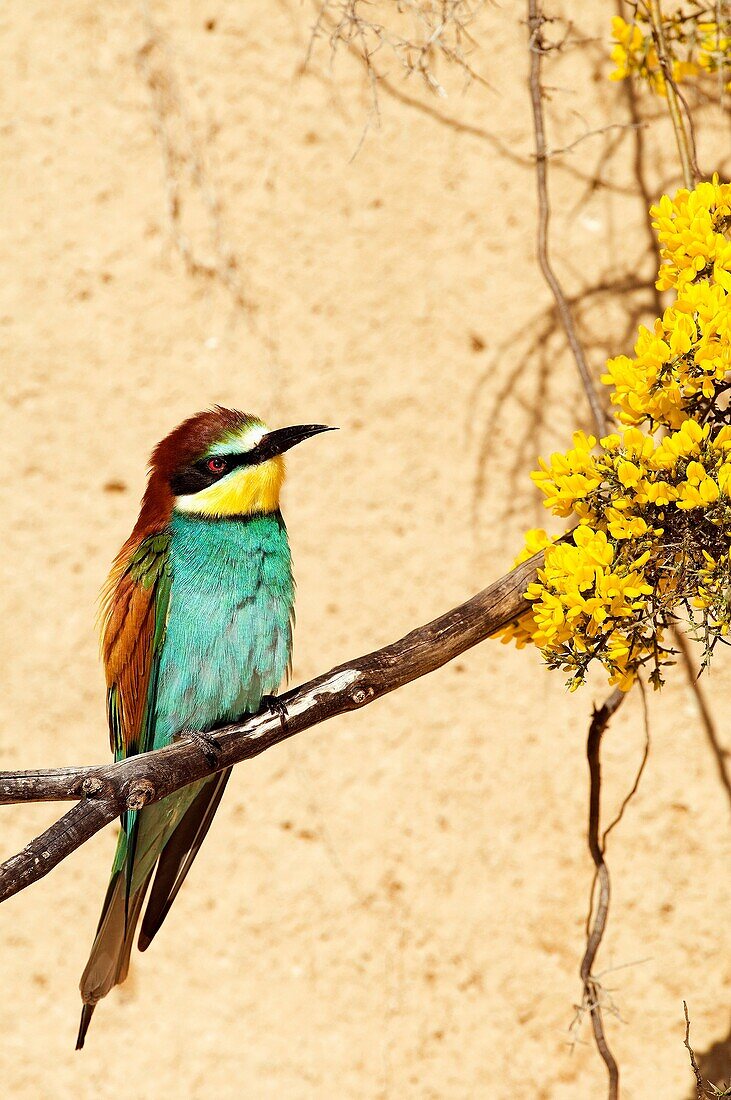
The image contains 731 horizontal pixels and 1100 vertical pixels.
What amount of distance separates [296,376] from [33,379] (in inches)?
19.6

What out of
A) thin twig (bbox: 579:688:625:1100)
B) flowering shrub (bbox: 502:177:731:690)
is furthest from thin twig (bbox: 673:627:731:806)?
flowering shrub (bbox: 502:177:731:690)

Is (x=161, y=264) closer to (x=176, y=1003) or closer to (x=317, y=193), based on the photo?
(x=317, y=193)

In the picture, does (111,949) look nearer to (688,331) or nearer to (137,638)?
(137,638)

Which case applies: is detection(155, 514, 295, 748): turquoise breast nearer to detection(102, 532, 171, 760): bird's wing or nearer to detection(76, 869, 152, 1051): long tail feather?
detection(102, 532, 171, 760): bird's wing

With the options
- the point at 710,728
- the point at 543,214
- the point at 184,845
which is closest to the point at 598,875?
the point at 710,728

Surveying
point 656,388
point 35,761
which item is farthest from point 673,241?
point 35,761

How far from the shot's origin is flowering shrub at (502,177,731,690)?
113 centimetres

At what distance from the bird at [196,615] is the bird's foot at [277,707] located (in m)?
0.01

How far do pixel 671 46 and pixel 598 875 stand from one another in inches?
50.3

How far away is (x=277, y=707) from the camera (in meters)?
1.39

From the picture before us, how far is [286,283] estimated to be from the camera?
2.16 metres

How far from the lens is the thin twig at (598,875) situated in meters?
1.52

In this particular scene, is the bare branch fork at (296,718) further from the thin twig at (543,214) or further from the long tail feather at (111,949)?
the thin twig at (543,214)

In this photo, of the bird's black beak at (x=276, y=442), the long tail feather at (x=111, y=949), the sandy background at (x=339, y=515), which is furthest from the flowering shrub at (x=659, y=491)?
the sandy background at (x=339, y=515)
